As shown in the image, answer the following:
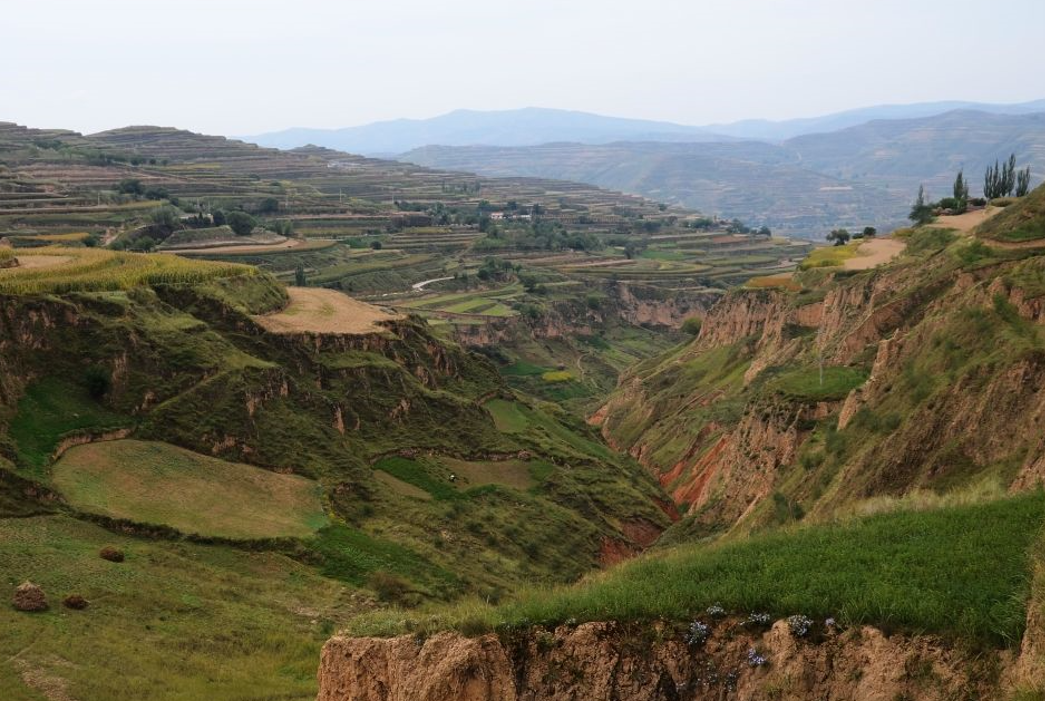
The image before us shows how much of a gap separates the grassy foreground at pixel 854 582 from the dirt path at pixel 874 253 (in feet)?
168

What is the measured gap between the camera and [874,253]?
76188 millimetres

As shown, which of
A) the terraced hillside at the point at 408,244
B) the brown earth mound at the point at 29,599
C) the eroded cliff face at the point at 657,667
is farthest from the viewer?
the terraced hillside at the point at 408,244

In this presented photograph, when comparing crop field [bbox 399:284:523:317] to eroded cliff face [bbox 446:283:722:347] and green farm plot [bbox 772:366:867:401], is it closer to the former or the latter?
eroded cliff face [bbox 446:283:722:347]

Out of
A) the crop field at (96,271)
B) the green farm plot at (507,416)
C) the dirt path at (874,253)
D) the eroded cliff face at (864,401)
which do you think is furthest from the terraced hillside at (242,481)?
the dirt path at (874,253)

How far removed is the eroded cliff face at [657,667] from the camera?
14.9 metres

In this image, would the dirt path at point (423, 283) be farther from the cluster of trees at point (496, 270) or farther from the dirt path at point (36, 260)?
the dirt path at point (36, 260)

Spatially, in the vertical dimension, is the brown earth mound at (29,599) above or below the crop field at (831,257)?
below

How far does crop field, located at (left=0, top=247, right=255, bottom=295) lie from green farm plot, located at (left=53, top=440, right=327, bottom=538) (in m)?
9.65

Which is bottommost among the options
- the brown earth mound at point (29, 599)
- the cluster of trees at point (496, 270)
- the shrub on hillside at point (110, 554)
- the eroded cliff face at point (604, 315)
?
the eroded cliff face at point (604, 315)

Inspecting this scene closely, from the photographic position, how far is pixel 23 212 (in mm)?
98000

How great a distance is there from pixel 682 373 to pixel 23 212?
6338cm

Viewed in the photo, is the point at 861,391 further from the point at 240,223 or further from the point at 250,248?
the point at 240,223

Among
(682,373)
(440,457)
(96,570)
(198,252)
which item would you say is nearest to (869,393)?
(440,457)

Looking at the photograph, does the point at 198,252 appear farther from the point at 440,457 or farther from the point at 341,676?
the point at 341,676
